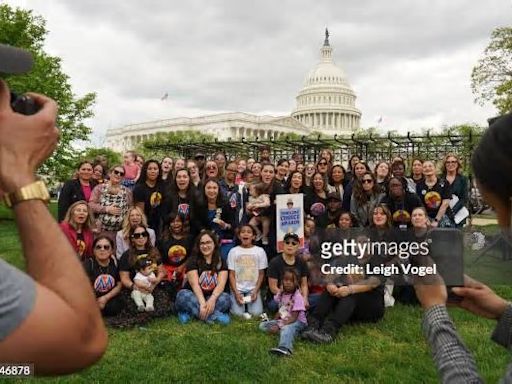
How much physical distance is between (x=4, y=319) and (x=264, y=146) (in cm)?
1704

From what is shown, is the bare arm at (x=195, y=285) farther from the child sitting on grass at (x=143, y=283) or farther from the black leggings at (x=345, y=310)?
the black leggings at (x=345, y=310)

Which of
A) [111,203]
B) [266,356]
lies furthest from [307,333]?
[111,203]

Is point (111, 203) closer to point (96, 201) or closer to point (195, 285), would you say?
point (96, 201)

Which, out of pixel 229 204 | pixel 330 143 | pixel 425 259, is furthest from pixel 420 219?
pixel 330 143

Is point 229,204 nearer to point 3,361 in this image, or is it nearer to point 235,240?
point 235,240

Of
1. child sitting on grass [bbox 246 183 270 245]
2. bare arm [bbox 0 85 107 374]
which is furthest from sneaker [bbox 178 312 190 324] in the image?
bare arm [bbox 0 85 107 374]

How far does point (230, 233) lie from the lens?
25.0 feet

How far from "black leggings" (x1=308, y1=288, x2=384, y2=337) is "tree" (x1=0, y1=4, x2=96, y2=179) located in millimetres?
16716

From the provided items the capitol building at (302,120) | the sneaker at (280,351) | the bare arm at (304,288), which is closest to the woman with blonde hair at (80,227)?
the bare arm at (304,288)

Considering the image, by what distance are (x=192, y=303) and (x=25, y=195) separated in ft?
17.3

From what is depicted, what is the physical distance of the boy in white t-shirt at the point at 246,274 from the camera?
6.50 metres

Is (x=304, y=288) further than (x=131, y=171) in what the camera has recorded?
No

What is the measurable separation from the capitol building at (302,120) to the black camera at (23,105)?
274ft

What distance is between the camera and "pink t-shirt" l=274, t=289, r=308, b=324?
223 inches
